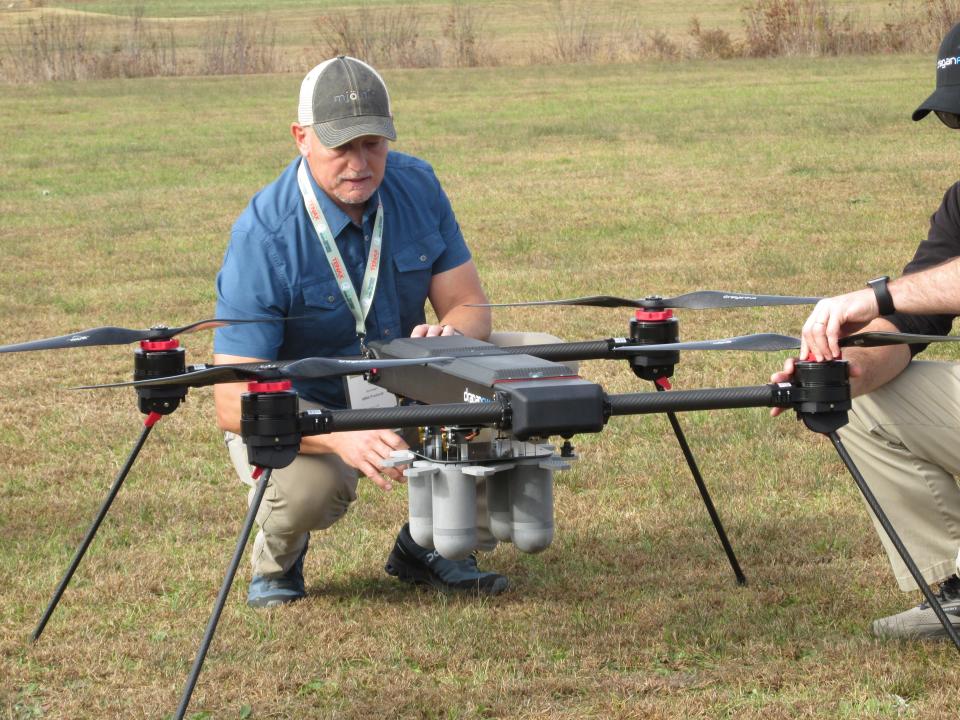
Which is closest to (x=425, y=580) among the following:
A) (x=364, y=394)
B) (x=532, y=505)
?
(x=364, y=394)

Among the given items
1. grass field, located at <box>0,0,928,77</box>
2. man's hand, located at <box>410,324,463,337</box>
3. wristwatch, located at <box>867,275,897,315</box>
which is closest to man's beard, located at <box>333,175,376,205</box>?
man's hand, located at <box>410,324,463,337</box>

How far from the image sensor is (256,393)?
3.29 m

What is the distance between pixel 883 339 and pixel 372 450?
54.6 inches

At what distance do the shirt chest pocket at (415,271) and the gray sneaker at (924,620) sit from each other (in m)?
1.85

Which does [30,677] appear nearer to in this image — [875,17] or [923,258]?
[923,258]

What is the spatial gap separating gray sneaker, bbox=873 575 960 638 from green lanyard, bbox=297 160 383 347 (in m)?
1.87

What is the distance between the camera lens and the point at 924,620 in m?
4.16

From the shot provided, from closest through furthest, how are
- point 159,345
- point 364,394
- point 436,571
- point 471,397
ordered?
point 471,397
point 159,345
point 364,394
point 436,571

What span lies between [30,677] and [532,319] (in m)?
5.59

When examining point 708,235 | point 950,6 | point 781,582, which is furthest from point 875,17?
point 781,582

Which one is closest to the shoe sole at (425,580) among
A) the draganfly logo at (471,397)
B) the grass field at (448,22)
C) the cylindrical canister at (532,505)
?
the cylindrical canister at (532,505)

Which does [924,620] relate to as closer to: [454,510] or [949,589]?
[949,589]

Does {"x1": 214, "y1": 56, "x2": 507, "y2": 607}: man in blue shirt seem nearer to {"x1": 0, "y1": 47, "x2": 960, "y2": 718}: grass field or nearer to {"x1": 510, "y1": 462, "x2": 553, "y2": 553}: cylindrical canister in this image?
{"x1": 0, "y1": 47, "x2": 960, "y2": 718}: grass field

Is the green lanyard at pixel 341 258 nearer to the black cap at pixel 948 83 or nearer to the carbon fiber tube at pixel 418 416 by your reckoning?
the carbon fiber tube at pixel 418 416
